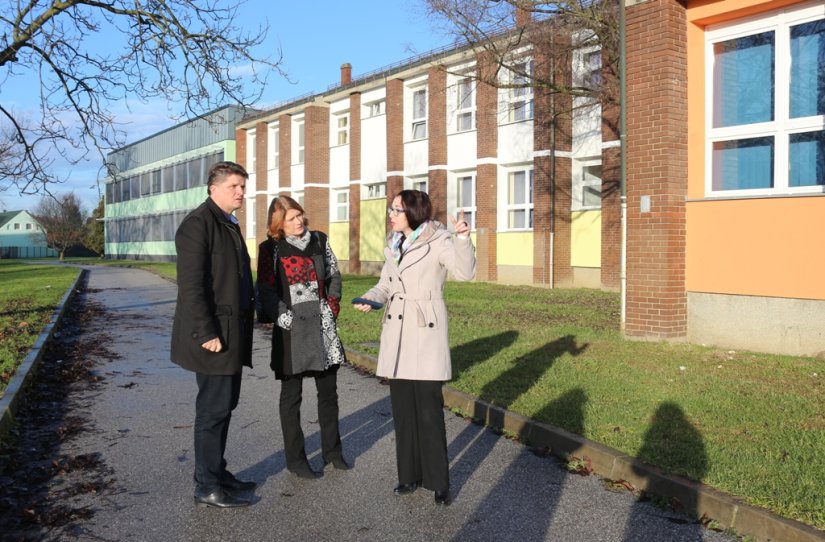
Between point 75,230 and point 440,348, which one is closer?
point 440,348

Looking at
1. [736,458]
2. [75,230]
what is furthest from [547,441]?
[75,230]

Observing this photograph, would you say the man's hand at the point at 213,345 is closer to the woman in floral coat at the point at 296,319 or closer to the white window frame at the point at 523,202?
the woman in floral coat at the point at 296,319

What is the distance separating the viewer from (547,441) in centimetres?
616

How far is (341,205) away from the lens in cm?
3759

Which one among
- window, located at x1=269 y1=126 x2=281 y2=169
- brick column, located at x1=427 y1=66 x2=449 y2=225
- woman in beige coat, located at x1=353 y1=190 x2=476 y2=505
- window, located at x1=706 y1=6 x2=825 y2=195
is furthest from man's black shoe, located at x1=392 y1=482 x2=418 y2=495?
window, located at x1=269 y1=126 x2=281 y2=169

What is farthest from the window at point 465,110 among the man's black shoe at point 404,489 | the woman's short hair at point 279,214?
the man's black shoe at point 404,489

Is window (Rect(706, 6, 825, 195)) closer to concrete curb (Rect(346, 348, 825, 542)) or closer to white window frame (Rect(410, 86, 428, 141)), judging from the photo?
concrete curb (Rect(346, 348, 825, 542))

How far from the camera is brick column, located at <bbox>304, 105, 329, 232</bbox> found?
1495 inches

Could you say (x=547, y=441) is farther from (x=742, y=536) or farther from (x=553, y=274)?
(x=553, y=274)

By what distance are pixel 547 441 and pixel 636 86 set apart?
6073 mm

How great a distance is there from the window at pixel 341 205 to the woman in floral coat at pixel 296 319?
31594 mm

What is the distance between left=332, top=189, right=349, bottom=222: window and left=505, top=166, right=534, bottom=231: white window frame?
1212 cm

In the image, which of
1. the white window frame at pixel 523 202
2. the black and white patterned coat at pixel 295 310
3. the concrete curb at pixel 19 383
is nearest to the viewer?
the black and white patterned coat at pixel 295 310

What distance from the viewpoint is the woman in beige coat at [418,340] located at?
16.2 ft
